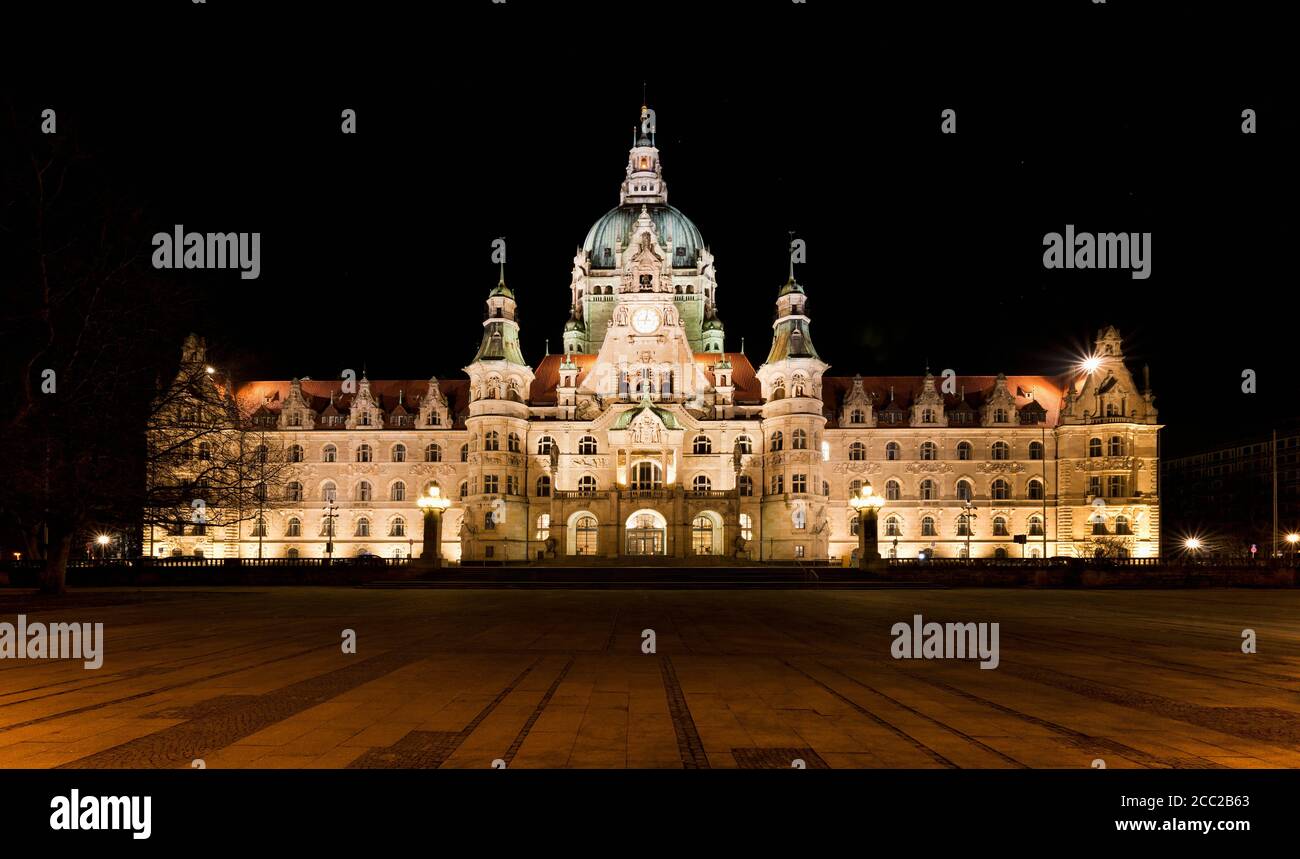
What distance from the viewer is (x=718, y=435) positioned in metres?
81.0

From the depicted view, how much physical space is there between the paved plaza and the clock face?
55.9 m

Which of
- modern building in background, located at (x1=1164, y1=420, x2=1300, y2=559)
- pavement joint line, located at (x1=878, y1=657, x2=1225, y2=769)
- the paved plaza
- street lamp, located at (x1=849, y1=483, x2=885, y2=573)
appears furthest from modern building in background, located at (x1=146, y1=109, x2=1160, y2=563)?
pavement joint line, located at (x1=878, y1=657, x2=1225, y2=769)

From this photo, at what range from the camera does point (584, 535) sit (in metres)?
77.4

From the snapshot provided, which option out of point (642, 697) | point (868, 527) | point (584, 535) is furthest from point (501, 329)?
point (642, 697)

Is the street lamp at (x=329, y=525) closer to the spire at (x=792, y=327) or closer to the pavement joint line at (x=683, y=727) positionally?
the spire at (x=792, y=327)

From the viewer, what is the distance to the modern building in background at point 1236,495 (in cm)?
10112

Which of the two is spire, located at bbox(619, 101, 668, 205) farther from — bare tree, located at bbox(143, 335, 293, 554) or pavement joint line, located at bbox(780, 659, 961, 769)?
pavement joint line, located at bbox(780, 659, 961, 769)

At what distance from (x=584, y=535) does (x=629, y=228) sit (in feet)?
126

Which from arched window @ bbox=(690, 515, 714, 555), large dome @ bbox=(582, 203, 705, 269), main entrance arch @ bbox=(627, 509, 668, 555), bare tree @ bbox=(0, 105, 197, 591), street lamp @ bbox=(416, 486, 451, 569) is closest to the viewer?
bare tree @ bbox=(0, 105, 197, 591)

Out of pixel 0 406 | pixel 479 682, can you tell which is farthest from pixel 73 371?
pixel 479 682

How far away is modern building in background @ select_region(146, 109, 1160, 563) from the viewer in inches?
3000

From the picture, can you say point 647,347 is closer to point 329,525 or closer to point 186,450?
point 329,525
